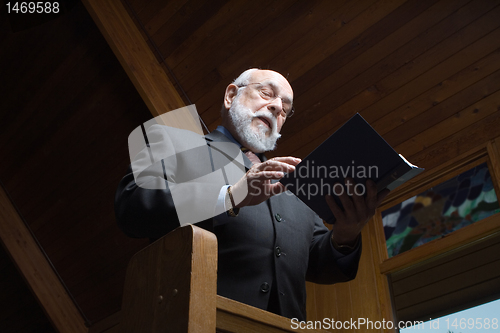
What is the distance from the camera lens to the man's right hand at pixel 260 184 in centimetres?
114

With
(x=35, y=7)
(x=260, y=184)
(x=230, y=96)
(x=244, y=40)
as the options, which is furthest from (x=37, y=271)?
(x=260, y=184)

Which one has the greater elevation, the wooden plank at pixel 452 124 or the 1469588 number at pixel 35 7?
the 1469588 number at pixel 35 7

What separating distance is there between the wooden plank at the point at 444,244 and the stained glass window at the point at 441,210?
42 millimetres

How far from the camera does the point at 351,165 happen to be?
3.75ft

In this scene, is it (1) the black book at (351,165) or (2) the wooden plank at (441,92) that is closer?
(1) the black book at (351,165)

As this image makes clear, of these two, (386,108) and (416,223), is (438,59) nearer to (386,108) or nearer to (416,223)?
(386,108)

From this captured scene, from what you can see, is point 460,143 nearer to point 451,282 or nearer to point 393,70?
point 393,70

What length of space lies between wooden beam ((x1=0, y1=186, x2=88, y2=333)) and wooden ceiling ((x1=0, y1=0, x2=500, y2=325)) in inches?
3.2

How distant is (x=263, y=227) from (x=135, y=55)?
6.37 ft

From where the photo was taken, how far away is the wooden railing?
0.74m

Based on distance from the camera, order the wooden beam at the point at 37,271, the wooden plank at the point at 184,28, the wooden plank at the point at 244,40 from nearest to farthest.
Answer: the wooden plank at the point at 244,40 < the wooden plank at the point at 184,28 < the wooden beam at the point at 37,271

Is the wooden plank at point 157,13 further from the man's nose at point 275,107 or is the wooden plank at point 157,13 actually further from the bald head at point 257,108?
the man's nose at point 275,107

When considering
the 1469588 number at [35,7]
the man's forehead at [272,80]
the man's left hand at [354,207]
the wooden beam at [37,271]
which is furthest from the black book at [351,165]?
the wooden beam at [37,271]

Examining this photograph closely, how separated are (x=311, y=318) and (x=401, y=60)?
153 centimetres
